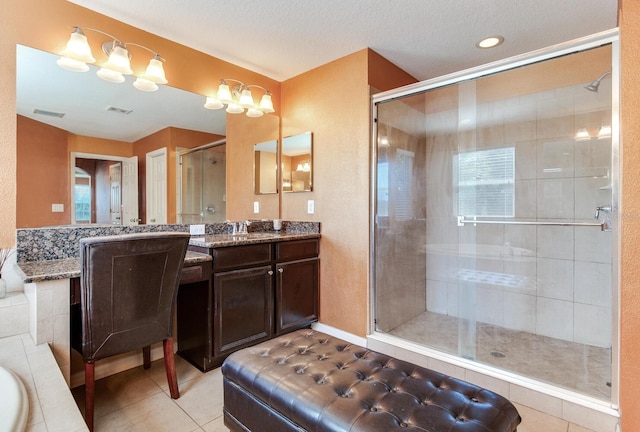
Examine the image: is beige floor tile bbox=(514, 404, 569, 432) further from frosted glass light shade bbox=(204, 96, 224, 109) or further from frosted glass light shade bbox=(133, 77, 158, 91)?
frosted glass light shade bbox=(133, 77, 158, 91)

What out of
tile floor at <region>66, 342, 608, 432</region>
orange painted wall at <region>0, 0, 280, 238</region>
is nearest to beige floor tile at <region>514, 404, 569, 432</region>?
tile floor at <region>66, 342, 608, 432</region>

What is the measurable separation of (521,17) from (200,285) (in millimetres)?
2765

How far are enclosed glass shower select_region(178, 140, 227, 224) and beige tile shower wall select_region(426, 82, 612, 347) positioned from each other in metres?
1.96

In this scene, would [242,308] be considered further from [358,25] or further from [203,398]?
[358,25]

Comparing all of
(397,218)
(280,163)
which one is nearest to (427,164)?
(397,218)

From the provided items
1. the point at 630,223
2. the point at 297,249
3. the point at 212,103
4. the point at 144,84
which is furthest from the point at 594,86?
the point at 144,84

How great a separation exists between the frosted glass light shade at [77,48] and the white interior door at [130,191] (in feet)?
2.17

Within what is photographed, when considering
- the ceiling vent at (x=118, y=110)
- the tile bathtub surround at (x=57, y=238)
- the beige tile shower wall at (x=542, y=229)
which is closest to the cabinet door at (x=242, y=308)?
the tile bathtub surround at (x=57, y=238)

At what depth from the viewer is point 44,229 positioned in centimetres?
191

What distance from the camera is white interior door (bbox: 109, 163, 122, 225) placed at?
2.18m

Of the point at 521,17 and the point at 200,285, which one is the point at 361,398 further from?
the point at 521,17

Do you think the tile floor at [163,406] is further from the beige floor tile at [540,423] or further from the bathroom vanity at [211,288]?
the bathroom vanity at [211,288]

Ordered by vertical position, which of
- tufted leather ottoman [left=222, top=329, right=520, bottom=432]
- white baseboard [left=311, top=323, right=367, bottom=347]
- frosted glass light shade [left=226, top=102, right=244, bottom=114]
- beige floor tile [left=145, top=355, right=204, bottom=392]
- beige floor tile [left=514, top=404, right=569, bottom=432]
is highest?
frosted glass light shade [left=226, top=102, right=244, bottom=114]

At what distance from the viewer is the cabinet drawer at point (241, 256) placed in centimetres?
211
